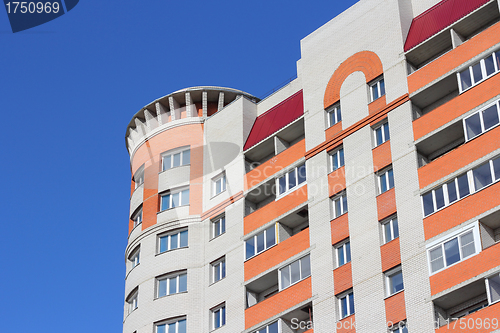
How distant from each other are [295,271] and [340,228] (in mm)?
3739

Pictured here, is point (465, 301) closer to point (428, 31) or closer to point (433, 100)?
point (433, 100)

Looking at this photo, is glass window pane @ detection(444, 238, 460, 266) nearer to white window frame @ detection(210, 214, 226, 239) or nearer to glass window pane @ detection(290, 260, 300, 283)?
glass window pane @ detection(290, 260, 300, 283)

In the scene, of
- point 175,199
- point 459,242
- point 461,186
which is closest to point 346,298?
point 459,242

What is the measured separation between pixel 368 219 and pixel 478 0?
1299cm

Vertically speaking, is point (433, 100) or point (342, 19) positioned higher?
point (342, 19)

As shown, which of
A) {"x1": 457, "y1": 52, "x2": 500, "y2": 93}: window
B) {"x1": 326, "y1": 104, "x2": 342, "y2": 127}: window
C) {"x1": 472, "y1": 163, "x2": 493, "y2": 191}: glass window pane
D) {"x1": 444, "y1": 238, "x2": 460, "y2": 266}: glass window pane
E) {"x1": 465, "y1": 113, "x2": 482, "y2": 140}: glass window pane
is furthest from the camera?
{"x1": 326, "y1": 104, "x2": 342, "y2": 127}: window

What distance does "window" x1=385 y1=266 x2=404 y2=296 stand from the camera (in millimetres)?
39094

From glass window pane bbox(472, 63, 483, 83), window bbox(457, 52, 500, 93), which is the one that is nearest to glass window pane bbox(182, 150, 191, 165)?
window bbox(457, 52, 500, 93)

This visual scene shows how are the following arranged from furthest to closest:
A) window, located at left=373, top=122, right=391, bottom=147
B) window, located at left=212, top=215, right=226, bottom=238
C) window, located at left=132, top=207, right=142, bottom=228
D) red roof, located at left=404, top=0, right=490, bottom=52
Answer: window, located at left=132, top=207, right=142, bottom=228
window, located at left=212, top=215, right=226, bottom=238
window, located at left=373, top=122, right=391, bottom=147
red roof, located at left=404, top=0, right=490, bottom=52

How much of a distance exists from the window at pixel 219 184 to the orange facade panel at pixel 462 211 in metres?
16.4

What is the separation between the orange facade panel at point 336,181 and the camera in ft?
146

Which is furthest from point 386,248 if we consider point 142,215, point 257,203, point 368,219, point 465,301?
point 142,215

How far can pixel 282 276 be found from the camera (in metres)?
45.2

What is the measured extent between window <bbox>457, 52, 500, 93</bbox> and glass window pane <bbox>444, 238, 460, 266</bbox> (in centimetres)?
825
